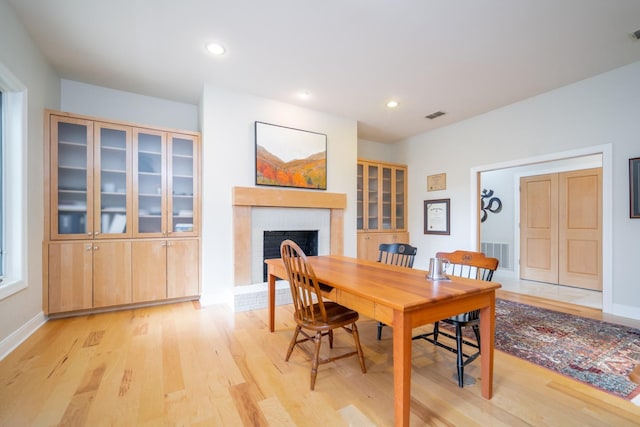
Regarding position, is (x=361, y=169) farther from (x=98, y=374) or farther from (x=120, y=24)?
(x=98, y=374)

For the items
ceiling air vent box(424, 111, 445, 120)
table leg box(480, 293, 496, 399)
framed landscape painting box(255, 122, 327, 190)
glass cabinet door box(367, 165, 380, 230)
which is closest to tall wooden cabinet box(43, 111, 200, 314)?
framed landscape painting box(255, 122, 327, 190)

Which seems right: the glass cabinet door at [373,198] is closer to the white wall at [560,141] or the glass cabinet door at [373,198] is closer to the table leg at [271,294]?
the white wall at [560,141]

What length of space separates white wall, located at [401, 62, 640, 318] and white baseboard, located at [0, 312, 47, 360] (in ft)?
17.8

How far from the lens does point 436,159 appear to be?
5004 millimetres

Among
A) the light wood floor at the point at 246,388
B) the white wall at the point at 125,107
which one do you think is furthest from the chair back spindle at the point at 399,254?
the white wall at the point at 125,107

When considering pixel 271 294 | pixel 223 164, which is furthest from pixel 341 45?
pixel 271 294

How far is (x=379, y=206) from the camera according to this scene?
5.16m

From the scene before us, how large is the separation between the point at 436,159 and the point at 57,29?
524 cm

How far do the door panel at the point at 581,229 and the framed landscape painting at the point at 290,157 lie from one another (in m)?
4.02

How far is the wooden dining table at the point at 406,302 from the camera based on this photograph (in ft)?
4.18

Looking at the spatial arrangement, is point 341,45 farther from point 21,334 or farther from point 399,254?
point 21,334

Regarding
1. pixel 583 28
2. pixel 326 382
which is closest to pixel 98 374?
pixel 326 382

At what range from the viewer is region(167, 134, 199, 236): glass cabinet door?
3.47m

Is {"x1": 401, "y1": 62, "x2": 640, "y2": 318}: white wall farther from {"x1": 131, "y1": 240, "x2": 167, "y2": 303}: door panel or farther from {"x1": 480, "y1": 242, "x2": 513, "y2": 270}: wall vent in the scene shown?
{"x1": 131, "y1": 240, "x2": 167, "y2": 303}: door panel
